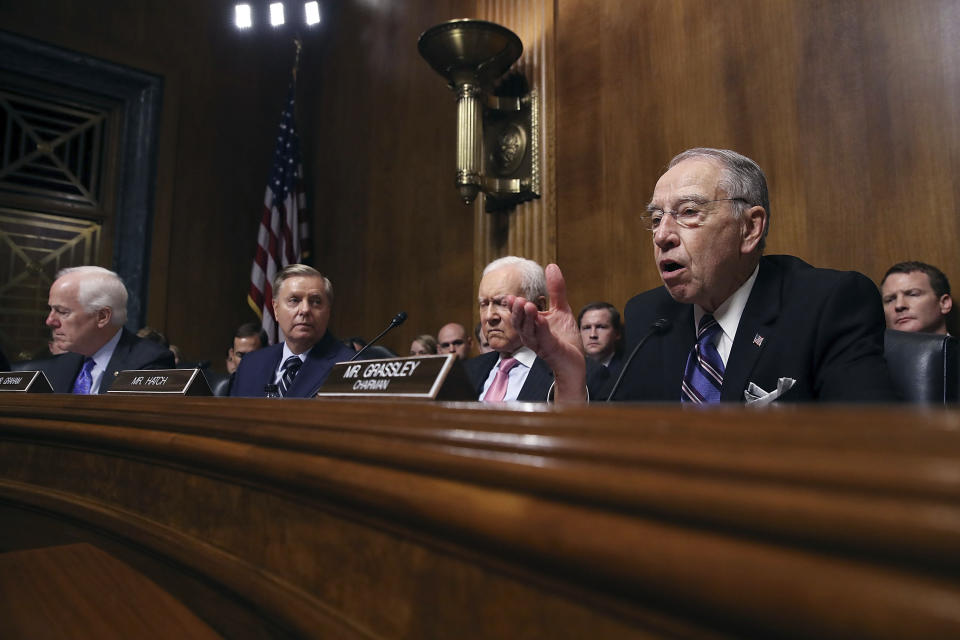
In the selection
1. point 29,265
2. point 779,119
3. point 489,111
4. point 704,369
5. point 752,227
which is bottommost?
point 704,369

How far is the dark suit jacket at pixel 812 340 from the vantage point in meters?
1.32

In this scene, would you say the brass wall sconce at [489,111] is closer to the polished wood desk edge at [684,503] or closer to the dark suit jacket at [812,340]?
the dark suit jacket at [812,340]

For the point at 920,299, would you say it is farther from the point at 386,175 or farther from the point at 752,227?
the point at 386,175

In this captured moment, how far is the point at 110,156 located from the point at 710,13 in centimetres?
493

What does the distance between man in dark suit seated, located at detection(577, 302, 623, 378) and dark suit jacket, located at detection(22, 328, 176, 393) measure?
6.55ft

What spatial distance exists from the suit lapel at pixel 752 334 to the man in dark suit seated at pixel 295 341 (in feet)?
5.31

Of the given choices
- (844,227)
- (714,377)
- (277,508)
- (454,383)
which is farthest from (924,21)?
(277,508)

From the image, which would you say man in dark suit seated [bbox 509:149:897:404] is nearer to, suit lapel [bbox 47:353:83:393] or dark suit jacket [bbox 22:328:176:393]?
dark suit jacket [bbox 22:328:176:393]

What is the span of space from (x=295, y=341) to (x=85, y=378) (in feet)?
2.73

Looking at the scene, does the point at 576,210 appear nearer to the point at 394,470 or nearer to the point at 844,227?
the point at 844,227

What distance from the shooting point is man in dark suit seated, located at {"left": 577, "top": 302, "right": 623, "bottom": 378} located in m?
3.46

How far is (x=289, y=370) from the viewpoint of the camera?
106 inches

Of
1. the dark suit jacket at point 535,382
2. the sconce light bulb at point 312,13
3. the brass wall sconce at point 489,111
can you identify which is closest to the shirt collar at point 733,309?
the dark suit jacket at point 535,382

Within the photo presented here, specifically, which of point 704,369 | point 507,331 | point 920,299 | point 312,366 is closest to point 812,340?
point 704,369
